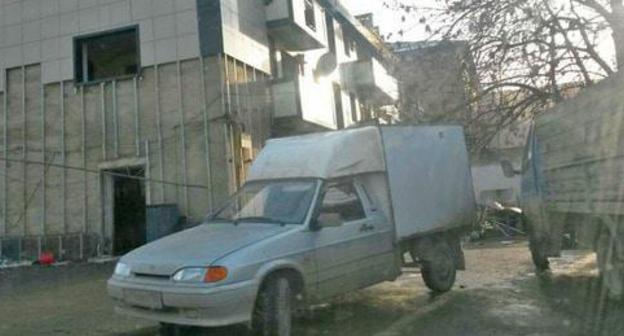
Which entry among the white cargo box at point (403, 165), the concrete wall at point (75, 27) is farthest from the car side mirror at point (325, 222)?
the concrete wall at point (75, 27)

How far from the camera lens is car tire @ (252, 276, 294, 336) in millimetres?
5984

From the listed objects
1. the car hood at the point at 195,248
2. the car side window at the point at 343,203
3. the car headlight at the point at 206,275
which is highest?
the car side window at the point at 343,203

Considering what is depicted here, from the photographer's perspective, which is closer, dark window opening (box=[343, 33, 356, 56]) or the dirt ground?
the dirt ground

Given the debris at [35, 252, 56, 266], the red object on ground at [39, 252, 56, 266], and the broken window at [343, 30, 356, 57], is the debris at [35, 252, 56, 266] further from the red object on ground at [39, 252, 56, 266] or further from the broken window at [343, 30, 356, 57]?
the broken window at [343, 30, 356, 57]

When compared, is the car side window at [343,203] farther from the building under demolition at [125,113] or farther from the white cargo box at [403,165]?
the building under demolition at [125,113]

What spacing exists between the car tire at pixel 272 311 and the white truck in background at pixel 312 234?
0.03 ft

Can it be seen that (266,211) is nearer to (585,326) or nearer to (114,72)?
(585,326)

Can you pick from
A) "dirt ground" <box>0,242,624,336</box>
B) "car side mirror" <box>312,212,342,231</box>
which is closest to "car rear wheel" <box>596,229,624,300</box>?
"dirt ground" <box>0,242,624,336</box>

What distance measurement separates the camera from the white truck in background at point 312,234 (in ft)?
19.0

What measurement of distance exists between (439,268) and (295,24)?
37.2 ft

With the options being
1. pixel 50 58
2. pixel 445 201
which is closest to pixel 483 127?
pixel 445 201

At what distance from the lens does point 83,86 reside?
54.8 feet

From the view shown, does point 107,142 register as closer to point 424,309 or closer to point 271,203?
point 271,203

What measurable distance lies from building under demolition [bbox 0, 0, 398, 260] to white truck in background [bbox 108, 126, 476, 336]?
7319 millimetres
